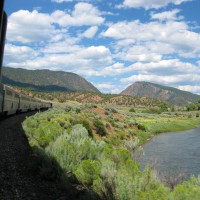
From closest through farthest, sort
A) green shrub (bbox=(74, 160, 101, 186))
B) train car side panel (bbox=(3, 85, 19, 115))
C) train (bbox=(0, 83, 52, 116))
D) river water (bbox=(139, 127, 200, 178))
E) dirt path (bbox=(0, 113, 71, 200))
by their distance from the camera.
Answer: dirt path (bbox=(0, 113, 71, 200)) < green shrub (bbox=(74, 160, 101, 186)) < river water (bbox=(139, 127, 200, 178)) < train (bbox=(0, 83, 52, 116)) < train car side panel (bbox=(3, 85, 19, 115))

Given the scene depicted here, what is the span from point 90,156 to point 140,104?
184963 mm

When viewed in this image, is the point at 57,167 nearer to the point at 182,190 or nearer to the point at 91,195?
the point at 91,195

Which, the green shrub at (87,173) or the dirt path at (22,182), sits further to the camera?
the green shrub at (87,173)

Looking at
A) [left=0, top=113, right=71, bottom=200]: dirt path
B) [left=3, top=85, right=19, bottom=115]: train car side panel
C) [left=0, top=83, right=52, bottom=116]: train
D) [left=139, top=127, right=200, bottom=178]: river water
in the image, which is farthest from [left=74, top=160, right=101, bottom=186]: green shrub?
[left=3, top=85, right=19, bottom=115]: train car side panel

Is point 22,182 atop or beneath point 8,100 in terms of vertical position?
beneath

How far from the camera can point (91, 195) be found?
7.95 m

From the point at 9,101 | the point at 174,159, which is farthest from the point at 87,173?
the point at 9,101

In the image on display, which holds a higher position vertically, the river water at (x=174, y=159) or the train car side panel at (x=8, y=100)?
the train car side panel at (x=8, y=100)

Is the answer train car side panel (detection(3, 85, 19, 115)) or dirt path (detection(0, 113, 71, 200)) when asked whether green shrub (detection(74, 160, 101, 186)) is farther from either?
train car side panel (detection(3, 85, 19, 115))

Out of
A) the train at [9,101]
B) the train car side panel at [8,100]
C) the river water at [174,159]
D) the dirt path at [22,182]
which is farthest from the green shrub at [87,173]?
the train car side panel at [8,100]

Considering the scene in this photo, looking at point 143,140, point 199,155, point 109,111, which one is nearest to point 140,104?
point 109,111

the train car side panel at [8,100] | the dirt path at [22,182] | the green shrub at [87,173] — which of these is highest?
the train car side panel at [8,100]

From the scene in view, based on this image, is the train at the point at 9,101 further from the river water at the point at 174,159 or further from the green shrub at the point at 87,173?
the green shrub at the point at 87,173

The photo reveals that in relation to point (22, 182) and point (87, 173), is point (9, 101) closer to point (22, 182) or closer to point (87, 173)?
point (22, 182)
